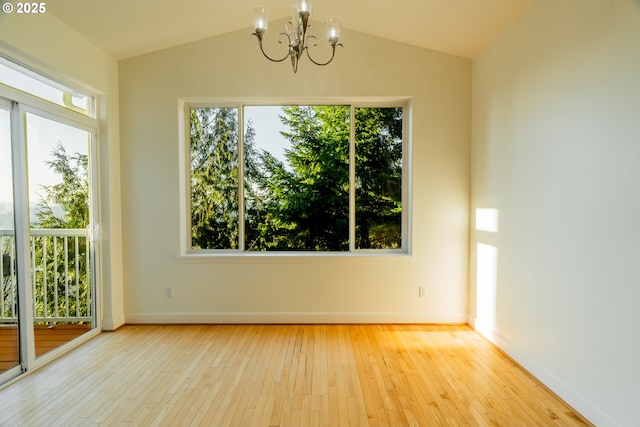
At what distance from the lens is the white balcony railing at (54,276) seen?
2240mm

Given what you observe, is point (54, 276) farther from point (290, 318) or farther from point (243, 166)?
point (290, 318)

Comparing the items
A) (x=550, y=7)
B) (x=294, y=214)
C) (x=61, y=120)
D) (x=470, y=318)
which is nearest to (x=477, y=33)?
(x=550, y=7)

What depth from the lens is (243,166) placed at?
3.44 m

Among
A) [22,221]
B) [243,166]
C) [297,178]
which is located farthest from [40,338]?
[297,178]

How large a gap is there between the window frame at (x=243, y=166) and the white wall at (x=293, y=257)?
81mm

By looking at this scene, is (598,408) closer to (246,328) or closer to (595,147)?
(595,147)

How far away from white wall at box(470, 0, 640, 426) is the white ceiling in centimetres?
28

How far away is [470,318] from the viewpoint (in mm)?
3295

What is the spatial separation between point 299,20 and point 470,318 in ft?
10.3

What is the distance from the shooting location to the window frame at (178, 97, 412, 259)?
11.0 feet

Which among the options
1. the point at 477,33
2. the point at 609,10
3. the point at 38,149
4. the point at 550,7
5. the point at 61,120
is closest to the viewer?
the point at 609,10

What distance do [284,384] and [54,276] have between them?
2.17 m

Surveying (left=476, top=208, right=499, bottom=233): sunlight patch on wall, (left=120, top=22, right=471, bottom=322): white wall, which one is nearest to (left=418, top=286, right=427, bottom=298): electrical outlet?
(left=120, top=22, right=471, bottom=322): white wall

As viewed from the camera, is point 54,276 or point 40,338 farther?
point 54,276
